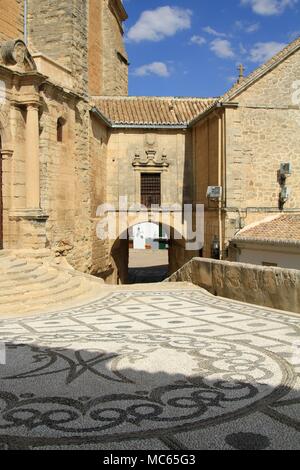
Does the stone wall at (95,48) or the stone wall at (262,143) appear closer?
the stone wall at (262,143)

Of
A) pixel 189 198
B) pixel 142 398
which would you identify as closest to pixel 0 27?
pixel 189 198

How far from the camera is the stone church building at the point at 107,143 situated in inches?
496

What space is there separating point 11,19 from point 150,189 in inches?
363

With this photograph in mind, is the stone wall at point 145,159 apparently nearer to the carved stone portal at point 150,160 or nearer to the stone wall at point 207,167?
the carved stone portal at point 150,160

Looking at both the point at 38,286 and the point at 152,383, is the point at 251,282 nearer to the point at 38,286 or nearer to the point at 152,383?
the point at 38,286

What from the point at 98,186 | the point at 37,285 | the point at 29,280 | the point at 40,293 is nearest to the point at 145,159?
the point at 98,186

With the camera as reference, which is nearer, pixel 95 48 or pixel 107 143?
pixel 107 143

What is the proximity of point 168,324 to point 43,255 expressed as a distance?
20.5 ft

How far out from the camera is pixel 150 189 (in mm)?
20578

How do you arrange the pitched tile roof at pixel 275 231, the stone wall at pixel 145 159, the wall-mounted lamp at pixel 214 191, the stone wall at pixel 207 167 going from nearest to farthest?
the pitched tile roof at pixel 275 231
the wall-mounted lamp at pixel 214 191
the stone wall at pixel 207 167
the stone wall at pixel 145 159

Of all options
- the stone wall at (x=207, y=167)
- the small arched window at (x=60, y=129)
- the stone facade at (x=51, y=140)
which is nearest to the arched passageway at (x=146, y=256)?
the stone wall at (x=207, y=167)

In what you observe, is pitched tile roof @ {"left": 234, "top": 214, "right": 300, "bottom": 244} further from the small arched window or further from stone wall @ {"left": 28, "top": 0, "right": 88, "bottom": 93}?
stone wall @ {"left": 28, "top": 0, "right": 88, "bottom": 93}

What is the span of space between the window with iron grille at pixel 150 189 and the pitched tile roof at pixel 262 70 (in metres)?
5.27
